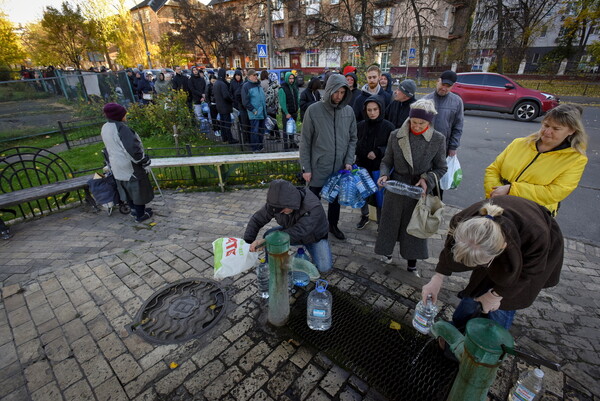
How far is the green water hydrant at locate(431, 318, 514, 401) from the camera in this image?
1.49 m

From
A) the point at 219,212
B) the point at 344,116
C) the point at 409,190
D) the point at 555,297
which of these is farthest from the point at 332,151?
the point at 555,297

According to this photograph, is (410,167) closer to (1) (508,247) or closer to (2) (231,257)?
(1) (508,247)

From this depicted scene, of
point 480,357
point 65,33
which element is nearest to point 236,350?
point 480,357

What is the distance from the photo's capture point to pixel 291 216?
287cm

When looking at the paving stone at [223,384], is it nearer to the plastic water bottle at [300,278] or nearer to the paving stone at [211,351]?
the paving stone at [211,351]

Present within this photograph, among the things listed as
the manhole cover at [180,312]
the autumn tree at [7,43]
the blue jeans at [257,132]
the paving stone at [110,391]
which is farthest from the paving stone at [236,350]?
the autumn tree at [7,43]

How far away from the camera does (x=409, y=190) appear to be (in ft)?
9.89

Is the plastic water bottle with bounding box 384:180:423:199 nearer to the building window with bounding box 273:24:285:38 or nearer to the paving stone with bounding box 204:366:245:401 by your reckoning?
the paving stone with bounding box 204:366:245:401

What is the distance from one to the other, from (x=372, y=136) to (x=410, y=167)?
96 centimetres

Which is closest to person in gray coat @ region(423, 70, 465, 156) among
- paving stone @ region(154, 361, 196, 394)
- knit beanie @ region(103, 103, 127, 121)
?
paving stone @ region(154, 361, 196, 394)

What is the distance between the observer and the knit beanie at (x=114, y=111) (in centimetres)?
400

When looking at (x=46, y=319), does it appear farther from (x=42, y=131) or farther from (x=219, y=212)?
(x=42, y=131)

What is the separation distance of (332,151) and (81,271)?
10.8 feet

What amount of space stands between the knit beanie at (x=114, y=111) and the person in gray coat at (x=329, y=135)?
99.6 inches
